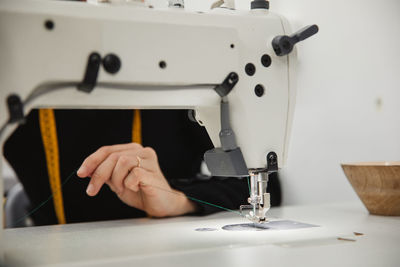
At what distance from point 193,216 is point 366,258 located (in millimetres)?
661

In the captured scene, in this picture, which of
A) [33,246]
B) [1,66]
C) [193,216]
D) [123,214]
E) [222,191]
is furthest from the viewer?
[123,214]

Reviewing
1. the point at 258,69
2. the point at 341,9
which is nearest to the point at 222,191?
the point at 258,69

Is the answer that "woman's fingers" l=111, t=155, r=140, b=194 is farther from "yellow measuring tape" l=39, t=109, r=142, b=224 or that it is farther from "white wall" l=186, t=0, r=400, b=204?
"white wall" l=186, t=0, r=400, b=204

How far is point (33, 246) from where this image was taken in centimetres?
95

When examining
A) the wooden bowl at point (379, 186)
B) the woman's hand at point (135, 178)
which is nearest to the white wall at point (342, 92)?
the wooden bowl at point (379, 186)

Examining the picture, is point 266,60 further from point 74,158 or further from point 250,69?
point 74,158

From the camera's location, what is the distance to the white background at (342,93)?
1.71m

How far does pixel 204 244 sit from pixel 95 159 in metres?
0.48

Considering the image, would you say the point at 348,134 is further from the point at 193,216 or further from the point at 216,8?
the point at 216,8

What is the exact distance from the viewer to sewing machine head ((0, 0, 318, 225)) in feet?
2.56

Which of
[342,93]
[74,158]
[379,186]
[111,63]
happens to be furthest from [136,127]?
[111,63]

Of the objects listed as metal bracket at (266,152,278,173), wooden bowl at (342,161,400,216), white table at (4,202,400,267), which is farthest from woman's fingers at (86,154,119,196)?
wooden bowl at (342,161,400,216)

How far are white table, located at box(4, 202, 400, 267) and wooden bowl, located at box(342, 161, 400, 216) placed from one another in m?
0.04

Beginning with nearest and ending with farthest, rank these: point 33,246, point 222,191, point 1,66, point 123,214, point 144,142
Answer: point 1,66
point 33,246
point 222,191
point 123,214
point 144,142
